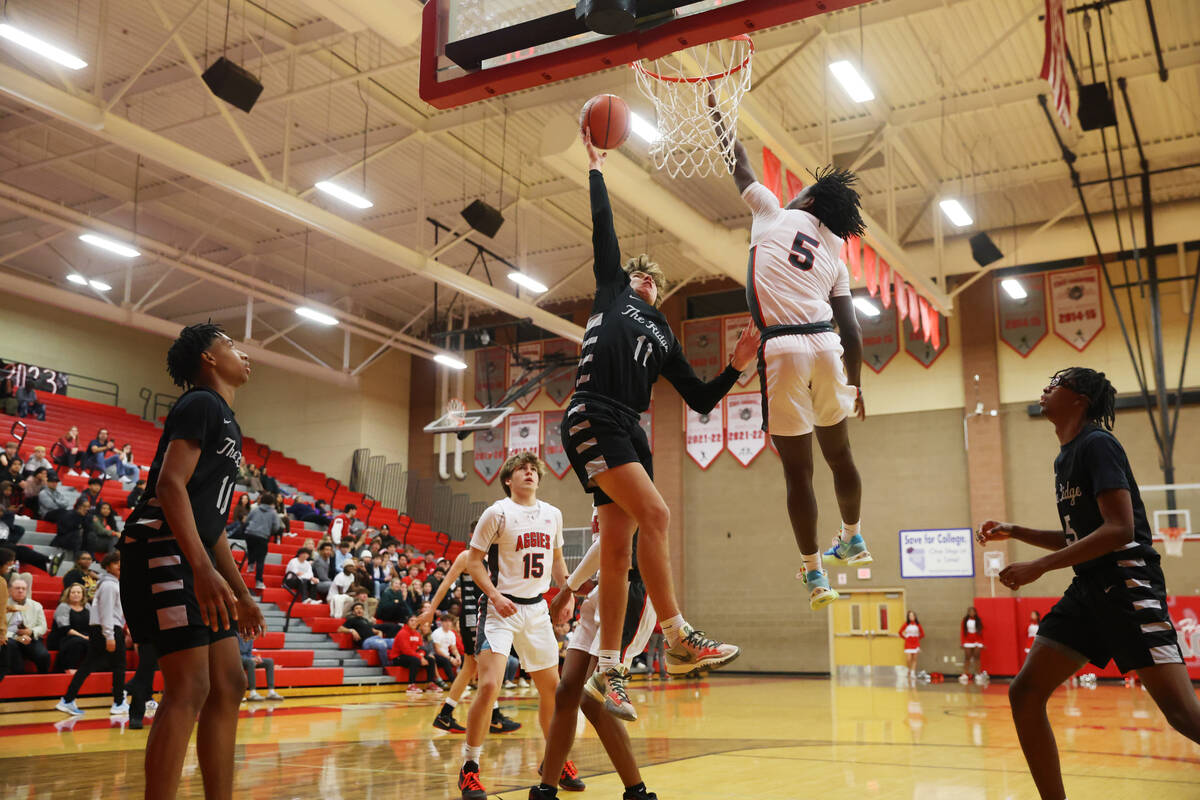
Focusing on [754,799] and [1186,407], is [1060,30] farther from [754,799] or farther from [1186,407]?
[1186,407]

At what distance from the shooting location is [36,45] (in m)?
11.2

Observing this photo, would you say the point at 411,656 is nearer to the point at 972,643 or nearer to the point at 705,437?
the point at 705,437

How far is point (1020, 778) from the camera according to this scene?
6.28 metres

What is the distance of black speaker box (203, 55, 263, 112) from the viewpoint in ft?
44.6

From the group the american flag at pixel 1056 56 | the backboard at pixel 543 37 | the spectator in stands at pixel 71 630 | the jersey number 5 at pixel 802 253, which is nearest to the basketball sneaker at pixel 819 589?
the jersey number 5 at pixel 802 253

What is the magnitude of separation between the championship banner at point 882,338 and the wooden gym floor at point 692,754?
11111 millimetres

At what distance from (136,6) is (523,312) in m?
8.63

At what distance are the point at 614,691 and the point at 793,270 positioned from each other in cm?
199

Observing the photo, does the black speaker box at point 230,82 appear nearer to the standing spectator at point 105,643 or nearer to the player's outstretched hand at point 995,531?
the standing spectator at point 105,643

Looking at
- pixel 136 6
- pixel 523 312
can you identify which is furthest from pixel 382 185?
pixel 136 6

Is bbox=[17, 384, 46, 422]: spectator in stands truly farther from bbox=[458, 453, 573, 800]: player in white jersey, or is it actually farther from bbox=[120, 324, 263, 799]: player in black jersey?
bbox=[120, 324, 263, 799]: player in black jersey

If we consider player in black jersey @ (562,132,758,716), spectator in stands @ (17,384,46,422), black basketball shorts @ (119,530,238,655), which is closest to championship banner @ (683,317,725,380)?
spectator in stands @ (17,384,46,422)

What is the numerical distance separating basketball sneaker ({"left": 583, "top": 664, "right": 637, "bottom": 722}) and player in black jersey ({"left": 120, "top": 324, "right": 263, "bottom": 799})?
1456 millimetres

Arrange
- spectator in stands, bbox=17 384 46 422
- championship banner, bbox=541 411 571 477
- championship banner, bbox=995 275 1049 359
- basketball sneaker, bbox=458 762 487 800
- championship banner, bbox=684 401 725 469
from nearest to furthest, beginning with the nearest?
1. basketball sneaker, bbox=458 762 487 800
2. spectator in stands, bbox=17 384 46 422
3. championship banner, bbox=995 275 1049 359
4. championship banner, bbox=684 401 725 469
5. championship banner, bbox=541 411 571 477
